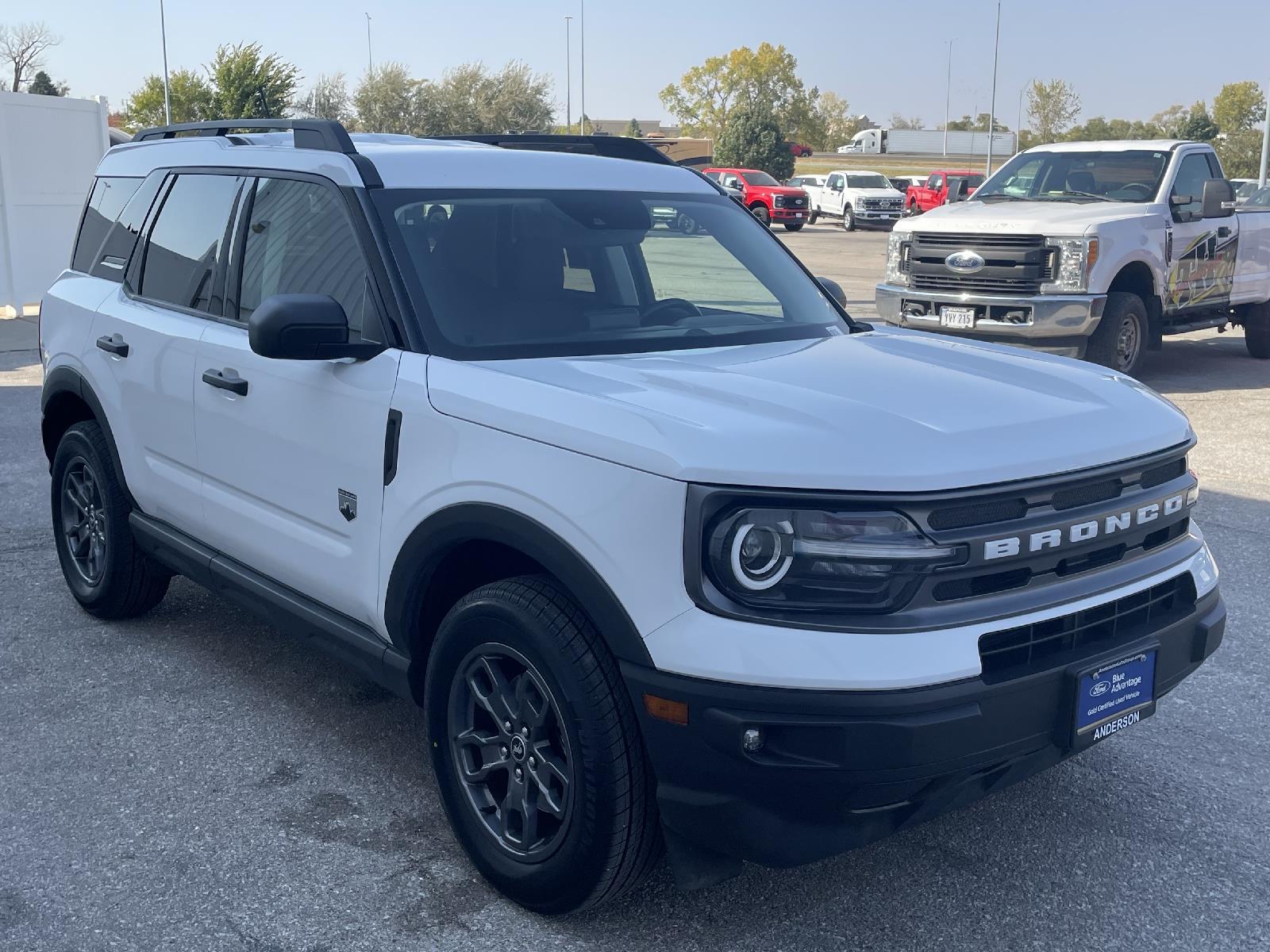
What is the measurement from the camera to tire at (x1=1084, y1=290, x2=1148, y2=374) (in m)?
10.3

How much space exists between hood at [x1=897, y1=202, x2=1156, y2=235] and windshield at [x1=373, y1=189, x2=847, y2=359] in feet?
20.9

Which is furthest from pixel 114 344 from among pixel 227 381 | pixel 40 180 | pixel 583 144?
pixel 40 180

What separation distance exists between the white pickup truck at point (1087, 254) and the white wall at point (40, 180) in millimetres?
10964

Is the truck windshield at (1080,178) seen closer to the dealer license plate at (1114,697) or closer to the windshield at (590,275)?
the windshield at (590,275)

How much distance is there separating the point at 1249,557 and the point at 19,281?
591 inches

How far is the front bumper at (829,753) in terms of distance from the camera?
2.52 metres

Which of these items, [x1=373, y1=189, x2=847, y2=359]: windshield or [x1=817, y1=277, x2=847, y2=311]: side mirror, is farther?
[x1=817, y1=277, x2=847, y2=311]: side mirror

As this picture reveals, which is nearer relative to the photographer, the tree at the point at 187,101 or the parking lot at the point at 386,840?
the parking lot at the point at 386,840

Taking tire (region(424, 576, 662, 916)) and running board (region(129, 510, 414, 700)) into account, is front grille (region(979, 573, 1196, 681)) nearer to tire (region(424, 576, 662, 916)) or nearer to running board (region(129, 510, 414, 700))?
tire (region(424, 576, 662, 916))

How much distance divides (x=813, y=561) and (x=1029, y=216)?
8.72 metres

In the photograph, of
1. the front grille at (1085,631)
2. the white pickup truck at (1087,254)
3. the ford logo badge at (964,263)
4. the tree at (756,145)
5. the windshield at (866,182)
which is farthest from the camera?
the tree at (756,145)

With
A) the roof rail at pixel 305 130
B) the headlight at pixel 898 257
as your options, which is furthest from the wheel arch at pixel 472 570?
the headlight at pixel 898 257

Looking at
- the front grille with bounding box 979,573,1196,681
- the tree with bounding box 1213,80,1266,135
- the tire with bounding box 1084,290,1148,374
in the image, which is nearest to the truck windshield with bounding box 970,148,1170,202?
the tire with bounding box 1084,290,1148,374

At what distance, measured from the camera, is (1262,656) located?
16.0ft
